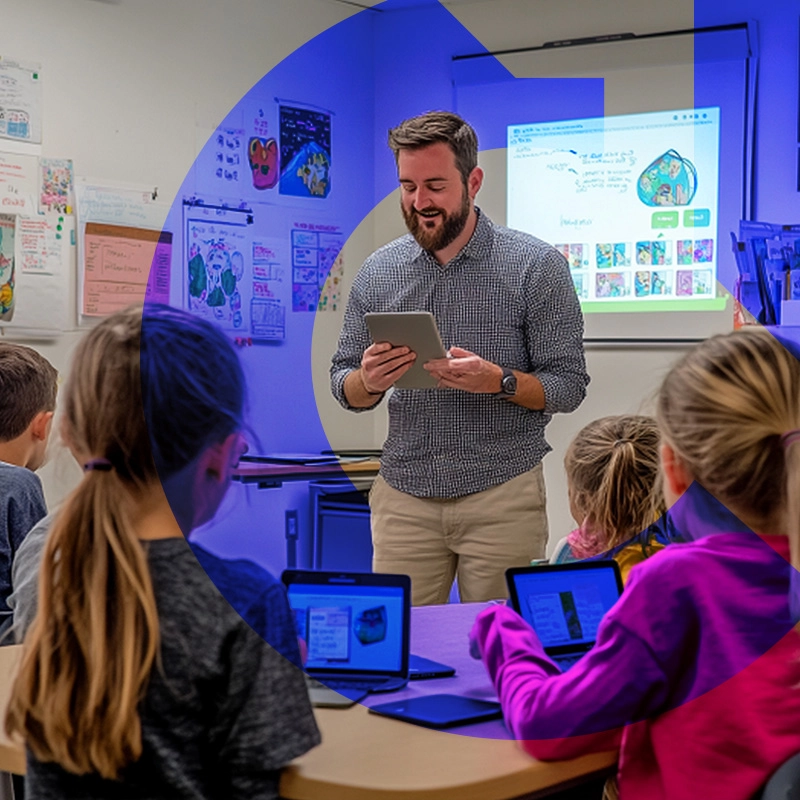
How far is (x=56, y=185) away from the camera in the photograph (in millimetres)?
3371

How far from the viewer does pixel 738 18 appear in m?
3.61

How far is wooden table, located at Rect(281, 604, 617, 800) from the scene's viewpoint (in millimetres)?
1054

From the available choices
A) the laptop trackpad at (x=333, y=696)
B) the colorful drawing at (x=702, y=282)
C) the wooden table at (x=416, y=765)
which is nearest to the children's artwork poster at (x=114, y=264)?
the colorful drawing at (x=702, y=282)

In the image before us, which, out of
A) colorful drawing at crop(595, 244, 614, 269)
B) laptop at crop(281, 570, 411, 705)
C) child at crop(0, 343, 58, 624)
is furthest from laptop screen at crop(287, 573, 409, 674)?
colorful drawing at crop(595, 244, 614, 269)

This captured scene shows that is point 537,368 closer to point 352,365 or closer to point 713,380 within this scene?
point 352,365

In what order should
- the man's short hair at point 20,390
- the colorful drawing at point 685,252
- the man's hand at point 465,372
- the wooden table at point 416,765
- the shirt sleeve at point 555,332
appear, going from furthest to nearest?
1. the colorful drawing at point 685,252
2. the man's short hair at point 20,390
3. the shirt sleeve at point 555,332
4. the man's hand at point 465,372
5. the wooden table at point 416,765

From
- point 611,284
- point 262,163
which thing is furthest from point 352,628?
point 611,284

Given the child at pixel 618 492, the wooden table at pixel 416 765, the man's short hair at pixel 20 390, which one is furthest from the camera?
the man's short hair at pixel 20 390

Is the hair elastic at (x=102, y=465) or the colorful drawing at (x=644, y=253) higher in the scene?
the colorful drawing at (x=644, y=253)

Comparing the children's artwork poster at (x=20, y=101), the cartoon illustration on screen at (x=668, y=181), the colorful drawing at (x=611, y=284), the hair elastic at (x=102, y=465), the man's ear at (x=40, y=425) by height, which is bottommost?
the man's ear at (x=40, y=425)

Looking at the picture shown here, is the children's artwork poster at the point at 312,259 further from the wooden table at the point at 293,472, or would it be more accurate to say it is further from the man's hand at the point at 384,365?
the wooden table at the point at 293,472

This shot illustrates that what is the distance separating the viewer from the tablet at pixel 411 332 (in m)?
1.86

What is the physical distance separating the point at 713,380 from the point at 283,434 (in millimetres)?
724

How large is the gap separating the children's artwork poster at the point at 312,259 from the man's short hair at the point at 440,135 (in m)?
0.21
